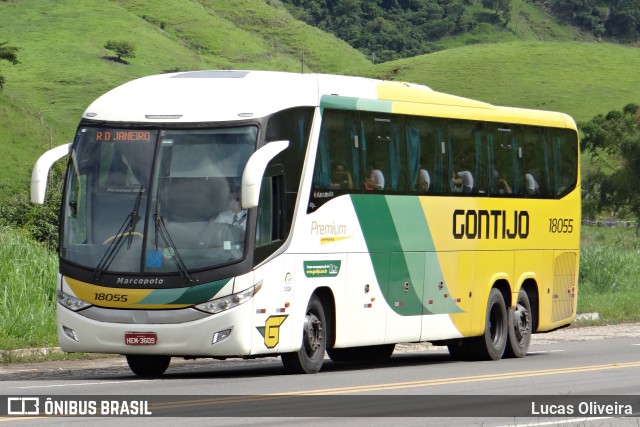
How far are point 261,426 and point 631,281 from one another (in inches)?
1139

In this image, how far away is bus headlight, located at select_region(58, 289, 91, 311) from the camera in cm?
1608

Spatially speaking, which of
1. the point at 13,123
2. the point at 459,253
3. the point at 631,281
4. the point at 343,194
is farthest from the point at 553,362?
the point at 13,123

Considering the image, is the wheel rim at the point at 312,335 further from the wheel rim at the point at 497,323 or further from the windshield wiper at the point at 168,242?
the wheel rim at the point at 497,323

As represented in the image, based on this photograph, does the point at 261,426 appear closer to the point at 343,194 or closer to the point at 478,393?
the point at 478,393

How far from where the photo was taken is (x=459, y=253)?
67.2 feet

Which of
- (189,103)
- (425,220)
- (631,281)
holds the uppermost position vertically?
(189,103)

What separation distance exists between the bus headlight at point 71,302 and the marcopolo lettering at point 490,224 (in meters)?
6.22

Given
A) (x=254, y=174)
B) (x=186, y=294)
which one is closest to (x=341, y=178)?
(x=254, y=174)

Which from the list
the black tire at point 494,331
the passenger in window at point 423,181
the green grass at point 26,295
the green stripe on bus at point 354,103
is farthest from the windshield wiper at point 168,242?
the black tire at point 494,331

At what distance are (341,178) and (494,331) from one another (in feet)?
16.3

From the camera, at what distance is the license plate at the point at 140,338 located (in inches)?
617

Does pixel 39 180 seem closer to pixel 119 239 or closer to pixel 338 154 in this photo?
pixel 119 239

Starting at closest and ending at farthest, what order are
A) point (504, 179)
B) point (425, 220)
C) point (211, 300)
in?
point (211, 300) < point (425, 220) < point (504, 179)

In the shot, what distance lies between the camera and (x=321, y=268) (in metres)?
17.3
